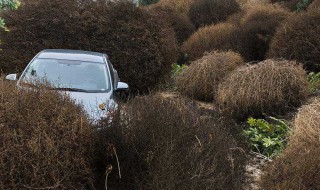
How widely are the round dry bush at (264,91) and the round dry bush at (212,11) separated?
1192 cm

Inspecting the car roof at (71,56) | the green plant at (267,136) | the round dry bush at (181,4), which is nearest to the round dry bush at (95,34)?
the car roof at (71,56)

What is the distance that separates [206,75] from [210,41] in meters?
4.21

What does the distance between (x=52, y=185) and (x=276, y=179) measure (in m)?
2.16

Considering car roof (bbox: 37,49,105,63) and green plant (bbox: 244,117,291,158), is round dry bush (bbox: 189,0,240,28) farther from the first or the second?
green plant (bbox: 244,117,291,158)

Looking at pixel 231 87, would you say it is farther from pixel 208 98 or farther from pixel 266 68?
pixel 208 98

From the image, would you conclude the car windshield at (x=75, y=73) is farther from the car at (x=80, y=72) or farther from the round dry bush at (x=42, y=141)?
the round dry bush at (x=42, y=141)

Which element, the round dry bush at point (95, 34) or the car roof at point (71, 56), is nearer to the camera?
the car roof at point (71, 56)

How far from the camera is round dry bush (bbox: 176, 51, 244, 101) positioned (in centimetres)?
1133

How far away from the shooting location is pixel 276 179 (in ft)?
15.0

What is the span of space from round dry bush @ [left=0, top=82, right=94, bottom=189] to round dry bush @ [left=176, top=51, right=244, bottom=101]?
Answer: 7.06 metres

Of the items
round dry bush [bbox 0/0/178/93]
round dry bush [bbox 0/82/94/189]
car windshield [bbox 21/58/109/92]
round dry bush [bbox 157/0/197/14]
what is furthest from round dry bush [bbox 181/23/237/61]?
round dry bush [bbox 0/82/94/189]

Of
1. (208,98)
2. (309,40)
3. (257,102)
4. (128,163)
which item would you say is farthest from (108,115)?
(309,40)

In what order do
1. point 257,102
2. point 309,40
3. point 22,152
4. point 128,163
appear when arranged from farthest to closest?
point 309,40 → point 257,102 → point 128,163 → point 22,152

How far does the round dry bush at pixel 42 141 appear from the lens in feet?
12.8
